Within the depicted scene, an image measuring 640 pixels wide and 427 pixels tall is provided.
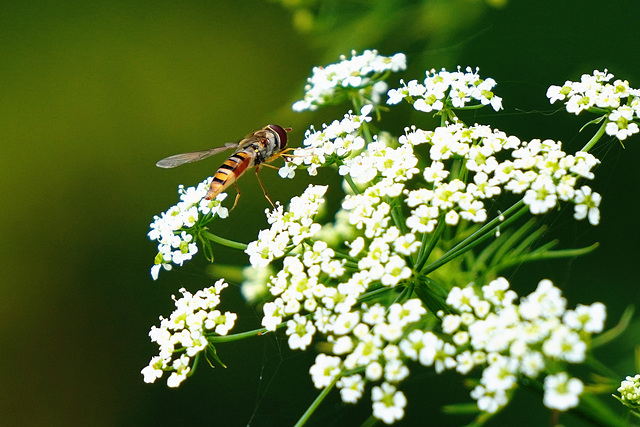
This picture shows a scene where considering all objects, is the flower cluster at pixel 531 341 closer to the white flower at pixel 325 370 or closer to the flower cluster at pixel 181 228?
the white flower at pixel 325 370

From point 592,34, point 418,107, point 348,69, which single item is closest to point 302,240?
point 418,107

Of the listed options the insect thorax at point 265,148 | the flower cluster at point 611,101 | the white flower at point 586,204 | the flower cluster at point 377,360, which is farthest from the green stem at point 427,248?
the insect thorax at point 265,148

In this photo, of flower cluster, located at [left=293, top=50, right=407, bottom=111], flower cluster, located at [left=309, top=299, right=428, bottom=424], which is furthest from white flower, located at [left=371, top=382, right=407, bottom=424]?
flower cluster, located at [left=293, top=50, right=407, bottom=111]

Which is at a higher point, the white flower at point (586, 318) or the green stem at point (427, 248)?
the green stem at point (427, 248)

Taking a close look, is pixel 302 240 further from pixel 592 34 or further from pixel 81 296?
pixel 81 296

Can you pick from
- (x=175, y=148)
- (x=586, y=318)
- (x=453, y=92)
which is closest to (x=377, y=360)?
(x=586, y=318)

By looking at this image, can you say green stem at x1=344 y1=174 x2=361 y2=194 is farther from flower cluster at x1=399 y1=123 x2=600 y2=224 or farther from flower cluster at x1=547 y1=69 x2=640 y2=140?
flower cluster at x1=547 y1=69 x2=640 y2=140
